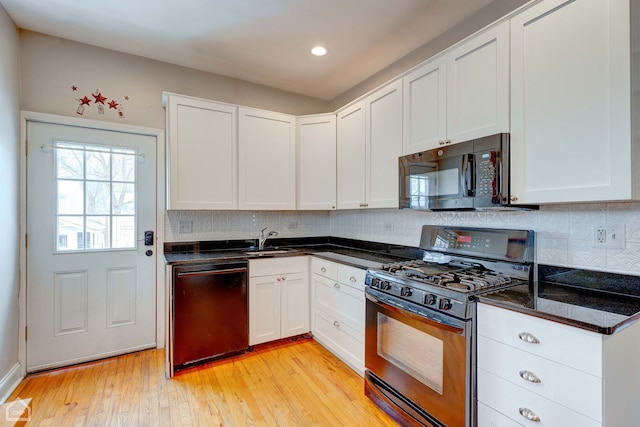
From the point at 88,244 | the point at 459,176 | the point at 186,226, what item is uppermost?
the point at 459,176

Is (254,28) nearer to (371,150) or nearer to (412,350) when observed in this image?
(371,150)

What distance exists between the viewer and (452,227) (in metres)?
Result: 2.28

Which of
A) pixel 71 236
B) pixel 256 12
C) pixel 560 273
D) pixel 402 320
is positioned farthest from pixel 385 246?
pixel 71 236

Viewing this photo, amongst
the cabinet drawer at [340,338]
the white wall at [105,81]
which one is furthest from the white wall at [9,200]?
the cabinet drawer at [340,338]

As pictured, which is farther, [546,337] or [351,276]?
[351,276]

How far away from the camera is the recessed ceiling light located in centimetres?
262

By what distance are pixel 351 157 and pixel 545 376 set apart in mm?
2162

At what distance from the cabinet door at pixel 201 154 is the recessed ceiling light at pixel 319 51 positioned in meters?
0.91

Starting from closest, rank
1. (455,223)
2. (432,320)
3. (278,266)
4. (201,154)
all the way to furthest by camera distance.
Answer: (432,320), (455,223), (201,154), (278,266)

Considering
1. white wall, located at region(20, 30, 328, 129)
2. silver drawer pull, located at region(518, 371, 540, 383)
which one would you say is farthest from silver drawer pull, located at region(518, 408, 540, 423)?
white wall, located at region(20, 30, 328, 129)

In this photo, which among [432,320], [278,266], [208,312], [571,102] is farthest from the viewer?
[278,266]

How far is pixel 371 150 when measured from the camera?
105 inches

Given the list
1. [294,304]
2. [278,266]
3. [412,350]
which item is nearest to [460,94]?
[412,350]

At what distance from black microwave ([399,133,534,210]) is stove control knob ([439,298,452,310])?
59 cm
